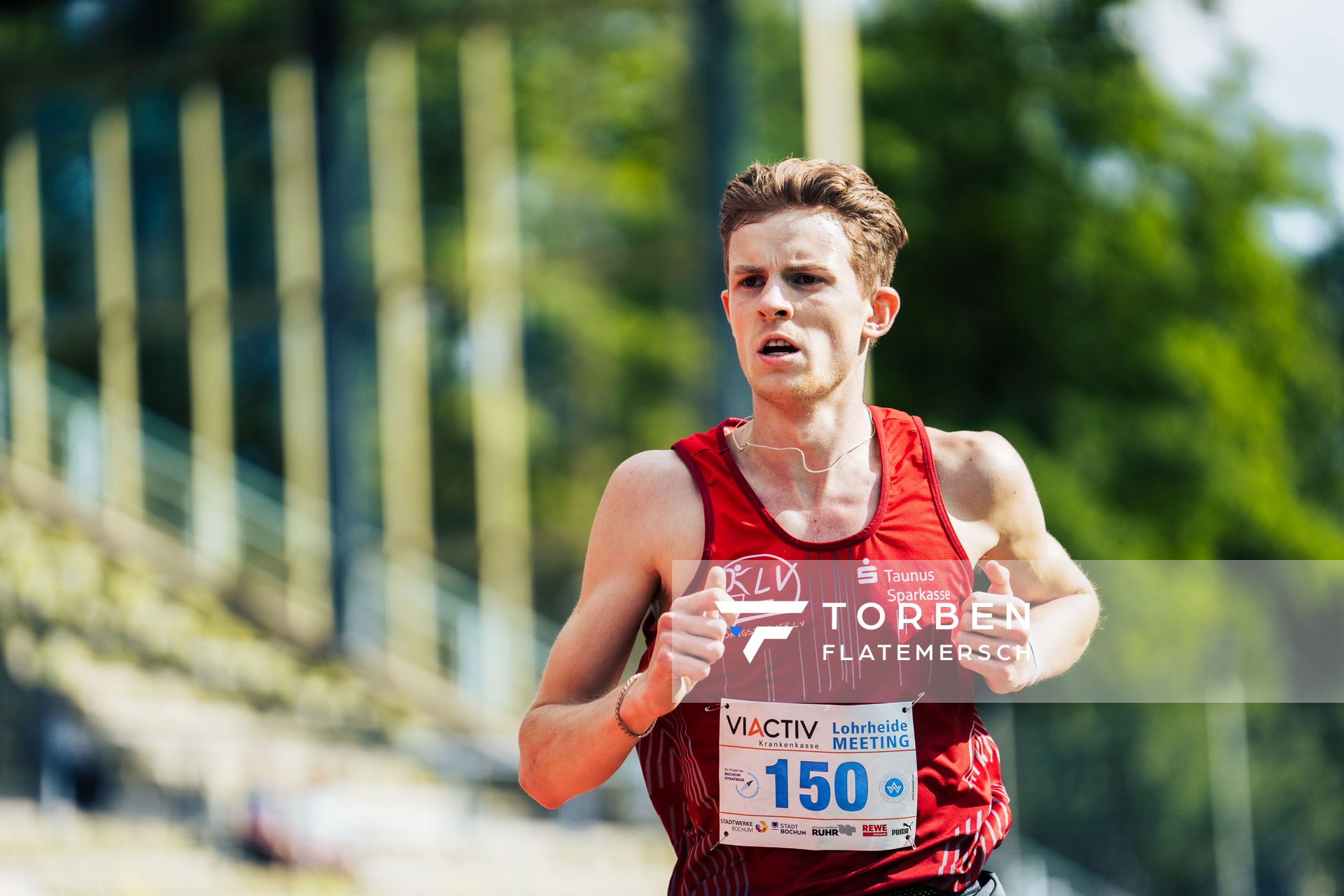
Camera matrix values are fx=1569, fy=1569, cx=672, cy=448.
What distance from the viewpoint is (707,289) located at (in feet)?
37.3

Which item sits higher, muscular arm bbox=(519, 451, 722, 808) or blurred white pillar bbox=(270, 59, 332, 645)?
blurred white pillar bbox=(270, 59, 332, 645)

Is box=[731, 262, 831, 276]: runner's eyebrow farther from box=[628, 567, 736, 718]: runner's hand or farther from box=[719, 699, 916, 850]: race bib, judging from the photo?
box=[719, 699, 916, 850]: race bib

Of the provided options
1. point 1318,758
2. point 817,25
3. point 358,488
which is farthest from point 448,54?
point 1318,758

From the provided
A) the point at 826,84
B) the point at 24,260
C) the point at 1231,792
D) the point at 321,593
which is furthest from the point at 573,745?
the point at 24,260

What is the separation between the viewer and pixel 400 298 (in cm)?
1425

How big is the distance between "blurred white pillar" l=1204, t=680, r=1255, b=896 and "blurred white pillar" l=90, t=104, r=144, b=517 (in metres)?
10.5

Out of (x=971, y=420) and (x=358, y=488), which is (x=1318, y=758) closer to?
(x=971, y=420)

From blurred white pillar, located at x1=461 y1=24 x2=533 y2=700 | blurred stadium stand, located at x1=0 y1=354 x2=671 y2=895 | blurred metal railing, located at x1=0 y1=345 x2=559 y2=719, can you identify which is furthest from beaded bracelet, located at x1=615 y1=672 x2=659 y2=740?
blurred white pillar, located at x1=461 y1=24 x2=533 y2=700

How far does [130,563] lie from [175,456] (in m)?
1.35

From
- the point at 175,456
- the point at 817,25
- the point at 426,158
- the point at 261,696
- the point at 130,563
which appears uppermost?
the point at 426,158

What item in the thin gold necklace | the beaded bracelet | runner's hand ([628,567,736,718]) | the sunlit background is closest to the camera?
runner's hand ([628,567,736,718])

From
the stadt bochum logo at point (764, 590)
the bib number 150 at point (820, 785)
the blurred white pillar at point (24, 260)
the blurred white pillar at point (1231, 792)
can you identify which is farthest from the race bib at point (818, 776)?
the blurred white pillar at point (24, 260)

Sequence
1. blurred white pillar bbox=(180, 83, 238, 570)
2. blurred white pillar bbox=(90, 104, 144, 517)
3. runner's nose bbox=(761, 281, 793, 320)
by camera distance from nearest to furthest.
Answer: runner's nose bbox=(761, 281, 793, 320), blurred white pillar bbox=(180, 83, 238, 570), blurred white pillar bbox=(90, 104, 144, 517)

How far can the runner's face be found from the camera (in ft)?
7.88
